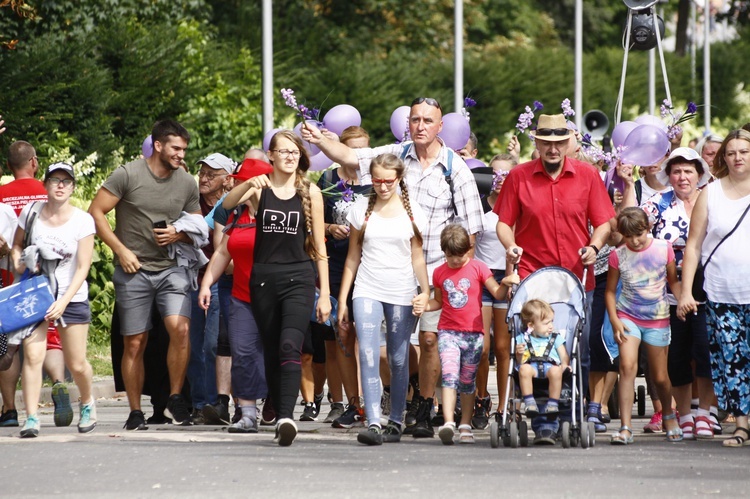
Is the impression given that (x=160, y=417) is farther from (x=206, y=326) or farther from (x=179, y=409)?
(x=206, y=326)

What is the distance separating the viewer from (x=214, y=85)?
31.1 metres

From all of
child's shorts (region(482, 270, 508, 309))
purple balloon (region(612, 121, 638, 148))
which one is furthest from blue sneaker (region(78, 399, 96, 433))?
purple balloon (region(612, 121, 638, 148))

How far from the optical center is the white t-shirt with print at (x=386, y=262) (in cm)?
1005

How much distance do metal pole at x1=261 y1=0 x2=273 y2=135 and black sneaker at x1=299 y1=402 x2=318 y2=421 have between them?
679cm

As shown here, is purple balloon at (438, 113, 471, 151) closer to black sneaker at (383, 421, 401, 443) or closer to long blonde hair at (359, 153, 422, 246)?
long blonde hair at (359, 153, 422, 246)

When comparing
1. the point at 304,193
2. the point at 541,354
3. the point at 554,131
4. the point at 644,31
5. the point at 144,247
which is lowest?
the point at 541,354

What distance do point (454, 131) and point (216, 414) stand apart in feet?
9.67

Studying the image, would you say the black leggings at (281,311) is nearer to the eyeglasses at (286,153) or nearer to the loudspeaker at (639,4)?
the eyeglasses at (286,153)

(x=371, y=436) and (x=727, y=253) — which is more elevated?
(x=727, y=253)

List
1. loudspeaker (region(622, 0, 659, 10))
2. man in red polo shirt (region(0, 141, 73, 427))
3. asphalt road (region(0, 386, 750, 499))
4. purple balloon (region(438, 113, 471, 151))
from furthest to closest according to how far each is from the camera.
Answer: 1. loudspeaker (region(622, 0, 659, 10))
2. purple balloon (region(438, 113, 471, 151))
3. man in red polo shirt (region(0, 141, 73, 427))
4. asphalt road (region(0, 386, 750, 499))

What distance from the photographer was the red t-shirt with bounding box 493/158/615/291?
1001 cm

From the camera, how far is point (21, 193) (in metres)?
12.1

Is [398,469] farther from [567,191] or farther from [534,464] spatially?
[567,191]

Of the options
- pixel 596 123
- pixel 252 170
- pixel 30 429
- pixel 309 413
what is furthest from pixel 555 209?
pixel 596 123
